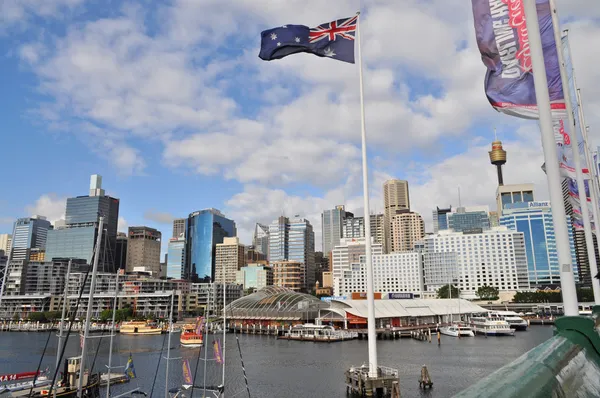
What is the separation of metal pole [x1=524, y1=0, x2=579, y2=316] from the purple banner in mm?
3025

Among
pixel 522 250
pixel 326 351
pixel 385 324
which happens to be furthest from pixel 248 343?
pixel 522 250

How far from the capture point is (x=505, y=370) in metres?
2.46

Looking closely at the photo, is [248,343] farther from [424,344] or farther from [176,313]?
[176,313]

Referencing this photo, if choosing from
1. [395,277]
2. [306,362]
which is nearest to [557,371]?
[306,362]

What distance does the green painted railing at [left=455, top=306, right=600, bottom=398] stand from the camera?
86.8 inches

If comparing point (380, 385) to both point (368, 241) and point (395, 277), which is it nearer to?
point (368, 241)

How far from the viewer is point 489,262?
614 ft

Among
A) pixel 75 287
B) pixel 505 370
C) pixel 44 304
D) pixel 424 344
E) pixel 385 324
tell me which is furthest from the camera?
pixel 75 287

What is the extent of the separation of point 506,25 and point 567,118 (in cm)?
440

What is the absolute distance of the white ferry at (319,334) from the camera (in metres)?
86.8

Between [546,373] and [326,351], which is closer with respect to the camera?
[546,373]

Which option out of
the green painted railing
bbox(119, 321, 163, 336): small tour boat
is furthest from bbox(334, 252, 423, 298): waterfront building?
the green painted railing

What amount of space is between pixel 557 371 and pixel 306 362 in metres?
59.8

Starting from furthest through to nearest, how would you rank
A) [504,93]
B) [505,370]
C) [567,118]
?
[567,118] < [504,93] < [505,370]
